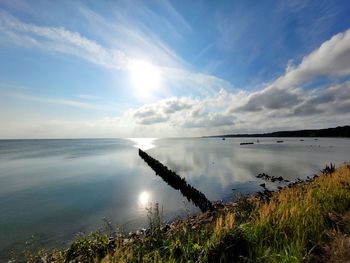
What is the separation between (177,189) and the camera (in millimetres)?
23359

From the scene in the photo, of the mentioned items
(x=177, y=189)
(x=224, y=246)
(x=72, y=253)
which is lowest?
(x=177, y=189)

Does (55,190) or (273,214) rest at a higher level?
(273,214)

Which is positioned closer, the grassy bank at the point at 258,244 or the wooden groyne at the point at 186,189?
the grassy bank at the point at 258,244

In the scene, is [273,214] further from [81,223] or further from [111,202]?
[111,202]

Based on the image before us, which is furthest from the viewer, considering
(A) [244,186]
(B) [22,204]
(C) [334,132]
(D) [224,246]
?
(C) [334,132]

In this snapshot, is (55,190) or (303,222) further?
(55,190)

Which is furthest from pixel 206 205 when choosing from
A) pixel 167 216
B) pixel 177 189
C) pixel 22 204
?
pixel 22 204

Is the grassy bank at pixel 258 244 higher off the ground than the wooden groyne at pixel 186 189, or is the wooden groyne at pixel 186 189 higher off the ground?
the grassy bank at pixel 258 244

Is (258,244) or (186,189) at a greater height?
(258,244)

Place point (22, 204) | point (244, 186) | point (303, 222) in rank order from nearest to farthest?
point (303, 222)
point (22, 204)
point (244, 186)

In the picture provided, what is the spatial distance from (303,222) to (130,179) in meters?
25.2

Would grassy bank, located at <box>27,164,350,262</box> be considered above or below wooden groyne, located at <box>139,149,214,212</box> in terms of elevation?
above

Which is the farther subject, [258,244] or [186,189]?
[186,189]

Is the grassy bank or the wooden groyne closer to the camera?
the grassy bank
